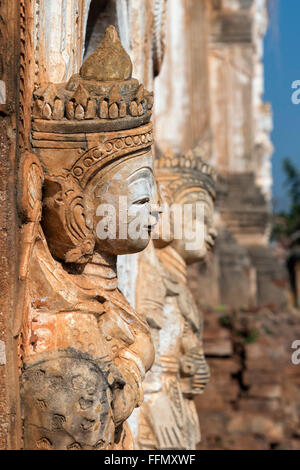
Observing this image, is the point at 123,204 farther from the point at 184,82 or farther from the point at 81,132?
the point at 184,82

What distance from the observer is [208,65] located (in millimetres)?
19156

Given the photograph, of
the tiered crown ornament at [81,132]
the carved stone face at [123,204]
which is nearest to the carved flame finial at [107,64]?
the tiered crown ornament at [81,132]

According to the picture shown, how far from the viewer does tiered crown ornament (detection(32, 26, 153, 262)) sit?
272 centimetres

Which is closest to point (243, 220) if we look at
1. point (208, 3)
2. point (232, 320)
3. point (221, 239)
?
point (221, 239)

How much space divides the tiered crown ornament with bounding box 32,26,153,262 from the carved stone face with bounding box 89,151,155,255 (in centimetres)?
3

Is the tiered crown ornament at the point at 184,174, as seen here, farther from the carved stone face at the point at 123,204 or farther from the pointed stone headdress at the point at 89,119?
the pointed stone headdress at the point at 89,119

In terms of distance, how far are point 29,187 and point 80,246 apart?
0.99 ft

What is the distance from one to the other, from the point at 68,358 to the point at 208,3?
17.6 metres

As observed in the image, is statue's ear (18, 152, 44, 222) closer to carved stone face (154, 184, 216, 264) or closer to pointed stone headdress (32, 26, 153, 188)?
pointed stone headdress (32, 26, 153, 188)

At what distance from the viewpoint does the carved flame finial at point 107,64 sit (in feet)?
9.17

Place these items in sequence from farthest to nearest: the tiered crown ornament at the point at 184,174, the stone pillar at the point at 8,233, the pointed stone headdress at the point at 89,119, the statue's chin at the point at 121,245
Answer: the tiered crown ornament at the point at 184,174
the statue's chin at the point at 121,245
the pointed stone headdress at the point at 89,119
the stone pillar at the point at 8,233

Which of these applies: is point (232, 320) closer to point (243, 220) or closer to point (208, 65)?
point (243, 220)

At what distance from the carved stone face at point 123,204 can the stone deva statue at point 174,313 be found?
1.46 meters

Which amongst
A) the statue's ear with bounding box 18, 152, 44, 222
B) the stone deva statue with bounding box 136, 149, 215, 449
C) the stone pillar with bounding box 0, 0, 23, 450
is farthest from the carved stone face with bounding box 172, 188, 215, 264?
the stone pillar with bounding box 0, 0, 23, 450
